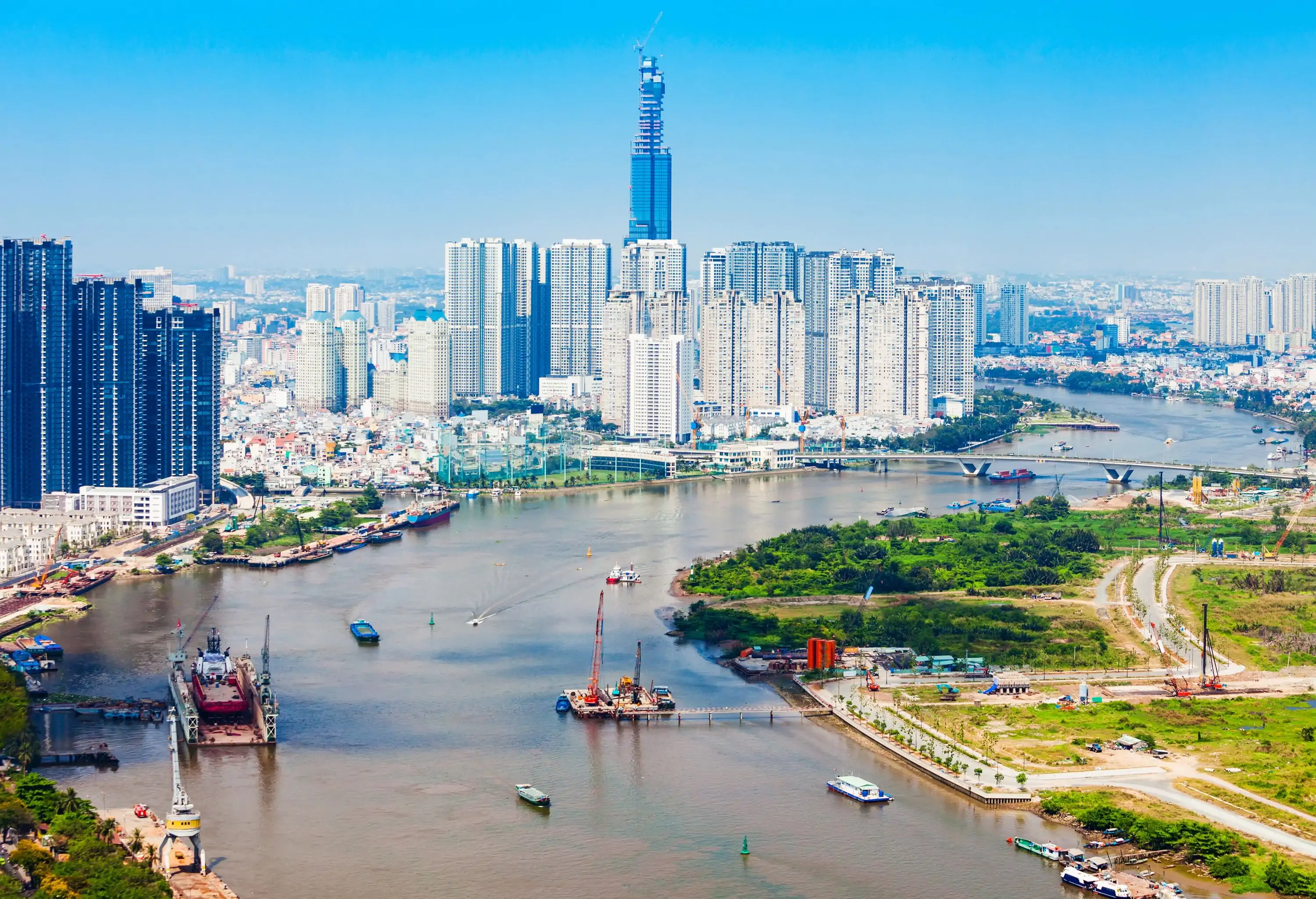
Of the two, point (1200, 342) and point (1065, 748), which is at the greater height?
point (1200, 342)

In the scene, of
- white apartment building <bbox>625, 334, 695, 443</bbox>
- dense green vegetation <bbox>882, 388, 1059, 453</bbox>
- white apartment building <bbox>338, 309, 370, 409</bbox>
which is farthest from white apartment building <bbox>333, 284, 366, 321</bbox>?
white apartment building <bbox>625, 334, 695, 443</bbox>

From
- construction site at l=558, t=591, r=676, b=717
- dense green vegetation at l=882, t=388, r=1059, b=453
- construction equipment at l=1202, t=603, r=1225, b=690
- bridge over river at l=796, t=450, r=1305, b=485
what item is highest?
dense green vegetation at l=882, t=388, r=1059, b=453

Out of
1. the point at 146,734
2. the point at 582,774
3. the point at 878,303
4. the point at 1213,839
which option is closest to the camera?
the point at 1213,839

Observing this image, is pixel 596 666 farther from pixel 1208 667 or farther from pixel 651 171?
pixel 651 171

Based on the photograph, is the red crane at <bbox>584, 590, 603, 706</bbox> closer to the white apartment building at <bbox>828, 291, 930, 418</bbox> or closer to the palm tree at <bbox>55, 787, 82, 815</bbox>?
the palm tree at <bbox>55, 787, 82, 815</bbox>

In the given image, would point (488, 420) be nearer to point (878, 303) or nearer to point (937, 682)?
A: point (878, 303)

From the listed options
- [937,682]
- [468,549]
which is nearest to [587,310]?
[468,549]

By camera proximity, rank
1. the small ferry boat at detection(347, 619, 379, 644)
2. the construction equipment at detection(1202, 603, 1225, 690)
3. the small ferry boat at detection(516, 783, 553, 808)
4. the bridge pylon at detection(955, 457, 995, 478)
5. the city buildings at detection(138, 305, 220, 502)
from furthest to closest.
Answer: the bridge pylon at detection(955, 457, 995, 478)
the city buildings at detection(138, 305, 220, 502)
the small ferry boat at detection(347, 619, 379, 644)
the construction equipment at detection(1202, 603, 1225, 690)
the small ferry boat at detection(516, 783, 553, 808)
